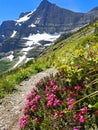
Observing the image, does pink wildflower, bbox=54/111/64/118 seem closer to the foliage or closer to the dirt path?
the foliage

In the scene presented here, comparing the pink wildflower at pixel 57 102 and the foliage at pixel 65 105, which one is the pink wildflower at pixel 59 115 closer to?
the foliage at pixel 65 105

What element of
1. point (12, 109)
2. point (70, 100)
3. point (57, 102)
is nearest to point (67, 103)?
point (70, 100)

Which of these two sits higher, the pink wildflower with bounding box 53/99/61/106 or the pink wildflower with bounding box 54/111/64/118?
the pink wildflower with bounding box 53/99/61/106

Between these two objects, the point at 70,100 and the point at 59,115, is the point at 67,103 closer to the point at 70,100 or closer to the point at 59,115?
the point at 70,100

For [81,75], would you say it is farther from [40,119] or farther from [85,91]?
[40,119]

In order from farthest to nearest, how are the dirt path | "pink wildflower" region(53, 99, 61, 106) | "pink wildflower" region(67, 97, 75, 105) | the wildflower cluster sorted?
1. the dirt path
2. "pink wildflower" region(53, 99, 61, 106)
3. "pink wildflower" region(67, 97, 75, 105)
4. the wildflower cluster

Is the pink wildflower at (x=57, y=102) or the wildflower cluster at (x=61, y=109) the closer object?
the wildflower cluster at (x=61, y=109)

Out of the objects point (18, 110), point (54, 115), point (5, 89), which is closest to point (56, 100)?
point (54, 115)

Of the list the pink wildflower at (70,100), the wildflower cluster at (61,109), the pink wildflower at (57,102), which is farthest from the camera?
the pink wildflower at (57,102)

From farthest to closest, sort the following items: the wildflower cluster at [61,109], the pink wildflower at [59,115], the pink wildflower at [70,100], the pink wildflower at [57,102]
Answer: the pink wildflower at [57,102] < the pink wildflower at [70,100] < the pink wildflower at [59,115] < the wildflower cluster at [61,109]

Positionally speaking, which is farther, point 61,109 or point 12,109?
point 12,109

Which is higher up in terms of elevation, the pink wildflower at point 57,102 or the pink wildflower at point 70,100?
the pink wildflower at point 57,102

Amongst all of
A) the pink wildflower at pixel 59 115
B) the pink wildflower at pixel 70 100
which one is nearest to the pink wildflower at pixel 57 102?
the pink wildflower at pixel 70 100

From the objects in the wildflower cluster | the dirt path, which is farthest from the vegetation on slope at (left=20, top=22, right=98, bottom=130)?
the dirt path
